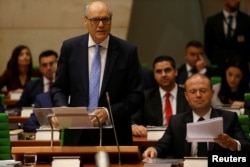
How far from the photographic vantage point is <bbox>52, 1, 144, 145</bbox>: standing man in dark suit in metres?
5.43

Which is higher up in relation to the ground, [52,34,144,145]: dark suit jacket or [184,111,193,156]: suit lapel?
[52,34,144,145]: dark suit jacket

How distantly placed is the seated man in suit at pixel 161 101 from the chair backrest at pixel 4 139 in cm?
143

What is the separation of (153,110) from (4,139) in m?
1.79

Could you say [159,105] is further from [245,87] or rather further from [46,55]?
[46,55]

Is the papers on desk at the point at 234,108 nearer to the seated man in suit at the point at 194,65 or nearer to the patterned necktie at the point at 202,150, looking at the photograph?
the patterned necktie at the point at 202,150

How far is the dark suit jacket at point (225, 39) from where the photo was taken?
9969 millimetres

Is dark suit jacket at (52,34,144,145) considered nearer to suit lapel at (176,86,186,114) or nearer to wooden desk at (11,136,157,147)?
wooden desk at (11,136,157,147)

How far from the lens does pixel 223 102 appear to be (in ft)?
26.9

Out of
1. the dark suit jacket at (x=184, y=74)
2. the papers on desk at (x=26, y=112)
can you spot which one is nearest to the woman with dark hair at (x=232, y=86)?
the dark suit jacket at (x=184, y=74)

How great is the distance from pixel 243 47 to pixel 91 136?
5.00 metres

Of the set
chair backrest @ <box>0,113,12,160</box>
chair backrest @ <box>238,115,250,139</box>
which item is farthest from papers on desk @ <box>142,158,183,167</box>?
chair backrest @ <box>0,113,12,160</box>

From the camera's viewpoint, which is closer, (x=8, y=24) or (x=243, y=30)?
(x=243, y=30)

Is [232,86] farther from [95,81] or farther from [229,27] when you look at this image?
[95,81]

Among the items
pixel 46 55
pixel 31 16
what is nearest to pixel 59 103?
pixel 46 55
